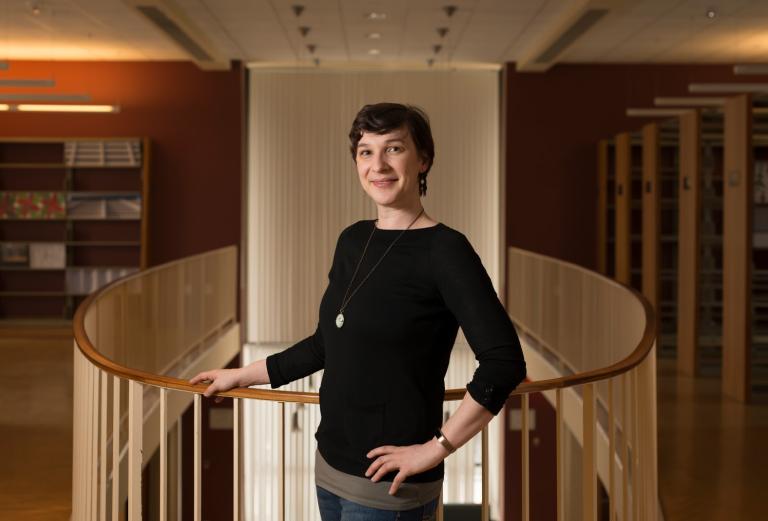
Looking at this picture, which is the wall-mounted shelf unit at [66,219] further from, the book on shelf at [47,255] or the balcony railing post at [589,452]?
the balcony railing post at [589,452]

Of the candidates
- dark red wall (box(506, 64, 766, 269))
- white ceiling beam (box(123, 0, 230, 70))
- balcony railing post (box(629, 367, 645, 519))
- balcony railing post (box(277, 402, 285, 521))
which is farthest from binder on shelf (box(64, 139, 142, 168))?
balcony railing post (box(277, 402, 285, 521))

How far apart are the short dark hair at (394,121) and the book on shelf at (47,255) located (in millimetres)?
9870

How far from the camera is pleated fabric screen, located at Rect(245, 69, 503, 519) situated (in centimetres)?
1144

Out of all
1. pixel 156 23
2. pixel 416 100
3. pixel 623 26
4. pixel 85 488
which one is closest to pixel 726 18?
pixel 623 26

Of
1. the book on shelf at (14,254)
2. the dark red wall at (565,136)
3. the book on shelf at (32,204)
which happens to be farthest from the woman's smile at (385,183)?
the book on shelf at (14,254)

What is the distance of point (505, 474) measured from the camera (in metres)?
11.2

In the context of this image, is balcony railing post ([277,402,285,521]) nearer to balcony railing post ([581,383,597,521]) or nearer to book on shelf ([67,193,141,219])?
balcony railing post ([581,383,597,521])

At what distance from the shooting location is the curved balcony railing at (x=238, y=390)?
2.95m

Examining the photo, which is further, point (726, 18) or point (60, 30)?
point (60, 30)

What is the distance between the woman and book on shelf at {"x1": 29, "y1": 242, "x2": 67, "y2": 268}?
984 centimetres

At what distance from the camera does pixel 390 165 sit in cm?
181

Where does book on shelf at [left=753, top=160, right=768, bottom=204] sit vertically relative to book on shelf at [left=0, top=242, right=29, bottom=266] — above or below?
above

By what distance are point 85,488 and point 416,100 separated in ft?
27.8

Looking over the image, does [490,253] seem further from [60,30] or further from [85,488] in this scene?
[85,488]
